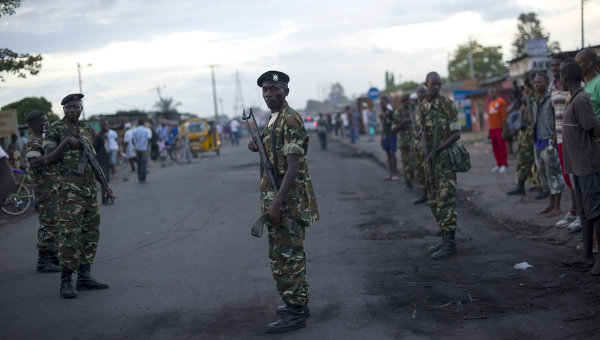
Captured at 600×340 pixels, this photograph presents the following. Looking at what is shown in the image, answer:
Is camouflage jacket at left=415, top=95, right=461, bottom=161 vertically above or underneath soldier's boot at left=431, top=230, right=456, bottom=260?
above

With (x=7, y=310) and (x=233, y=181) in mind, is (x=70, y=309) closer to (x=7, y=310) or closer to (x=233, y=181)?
(x=7, y=310)

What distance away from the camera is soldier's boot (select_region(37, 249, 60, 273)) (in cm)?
698

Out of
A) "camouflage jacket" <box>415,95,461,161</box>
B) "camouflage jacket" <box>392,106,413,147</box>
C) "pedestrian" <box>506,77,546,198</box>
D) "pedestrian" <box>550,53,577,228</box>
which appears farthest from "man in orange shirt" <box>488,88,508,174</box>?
"camouflage jacket" <box>415,95,461,161</box>

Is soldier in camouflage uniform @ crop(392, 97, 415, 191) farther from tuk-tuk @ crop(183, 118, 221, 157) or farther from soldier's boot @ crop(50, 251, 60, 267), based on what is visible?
tuk-tuk @ crop(183, 118, 221, 157)

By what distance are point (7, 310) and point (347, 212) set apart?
623cm

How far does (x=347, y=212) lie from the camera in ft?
34.7

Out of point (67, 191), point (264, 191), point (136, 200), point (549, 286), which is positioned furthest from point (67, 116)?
point (136, 200)

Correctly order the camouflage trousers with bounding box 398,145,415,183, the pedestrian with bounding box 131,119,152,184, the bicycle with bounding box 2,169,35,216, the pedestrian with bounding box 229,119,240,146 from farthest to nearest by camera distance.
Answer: the pedestrian with bounding box 229,119,240,146 → the pedestrian with bounding box 131,119,152,184 → the camouflage trousers with bounding box 398,145,415,183 → the bicycle with bounding box 2,169,35,216

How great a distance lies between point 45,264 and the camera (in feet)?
23.0

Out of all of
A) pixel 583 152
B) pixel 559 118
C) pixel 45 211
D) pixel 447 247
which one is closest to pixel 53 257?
pixel 45 211

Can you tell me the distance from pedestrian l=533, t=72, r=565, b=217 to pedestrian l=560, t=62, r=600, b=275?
2.55 metres

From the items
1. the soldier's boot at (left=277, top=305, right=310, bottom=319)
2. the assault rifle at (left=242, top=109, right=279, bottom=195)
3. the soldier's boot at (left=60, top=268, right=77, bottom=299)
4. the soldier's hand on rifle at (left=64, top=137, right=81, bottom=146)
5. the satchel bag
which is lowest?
the soldier's boot at (left=277, top=305, right=310, bottom=319)

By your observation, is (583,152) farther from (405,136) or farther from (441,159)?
(405,136)

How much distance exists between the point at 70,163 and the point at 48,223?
146cm
